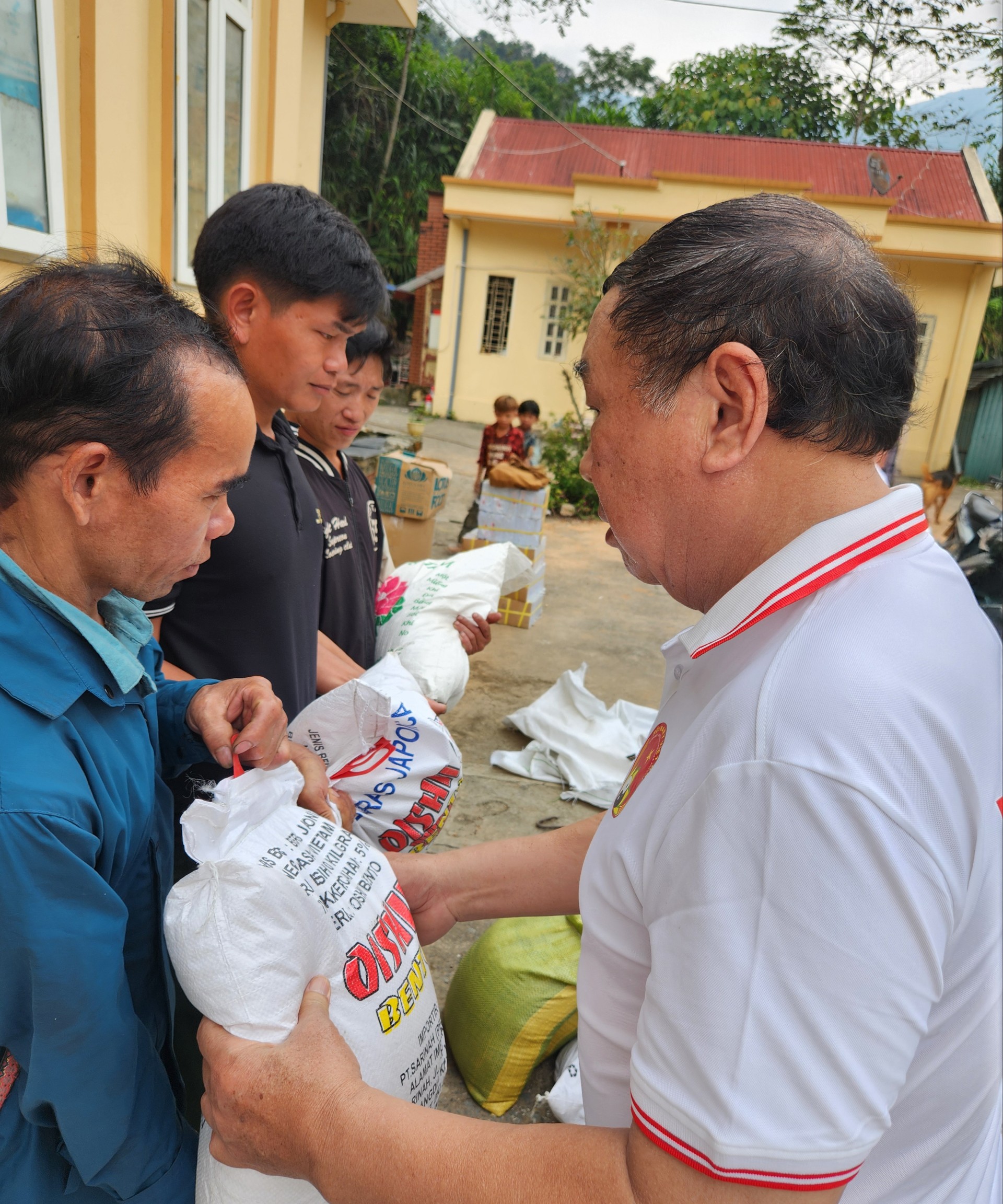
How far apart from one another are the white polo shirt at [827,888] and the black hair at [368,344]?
84.2 inches

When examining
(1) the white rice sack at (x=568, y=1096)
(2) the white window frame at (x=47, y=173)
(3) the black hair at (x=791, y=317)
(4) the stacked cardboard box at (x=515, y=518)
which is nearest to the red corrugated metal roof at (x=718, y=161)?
(4) the stacked cardboard box at (x=515, y=518)

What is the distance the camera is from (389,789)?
1.80 meters

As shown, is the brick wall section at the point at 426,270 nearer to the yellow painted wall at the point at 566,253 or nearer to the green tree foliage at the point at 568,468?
the yellow painted wall at the point at 566,253

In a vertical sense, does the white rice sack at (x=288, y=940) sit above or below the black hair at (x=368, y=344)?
below

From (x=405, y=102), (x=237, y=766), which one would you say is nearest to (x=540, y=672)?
(x=237, y=766)

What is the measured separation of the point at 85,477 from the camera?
1.06 metres

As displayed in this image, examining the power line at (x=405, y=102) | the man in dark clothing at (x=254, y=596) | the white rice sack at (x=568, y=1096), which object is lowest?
the white rice sack at (x=568, y=1096)

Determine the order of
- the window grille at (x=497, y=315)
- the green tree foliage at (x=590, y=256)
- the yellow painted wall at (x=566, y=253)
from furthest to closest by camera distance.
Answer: the window grille at (x=497, y=315) → the yellow painted wall at (x=566, y=253) → the green tree foliage at (x=590, y=256)

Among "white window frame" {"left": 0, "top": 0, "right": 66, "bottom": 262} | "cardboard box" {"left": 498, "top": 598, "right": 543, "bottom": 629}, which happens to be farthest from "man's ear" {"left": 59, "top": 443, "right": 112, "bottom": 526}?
"cardboard box" {"left": 498, "top": 598, "right": 543, "bottom": 629}

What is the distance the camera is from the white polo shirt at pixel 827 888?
69cm

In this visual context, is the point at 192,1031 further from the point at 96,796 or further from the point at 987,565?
the point at 987,565

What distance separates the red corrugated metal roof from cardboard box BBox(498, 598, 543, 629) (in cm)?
1344

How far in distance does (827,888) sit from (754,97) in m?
26.0

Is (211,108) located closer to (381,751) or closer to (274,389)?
(274,389)
